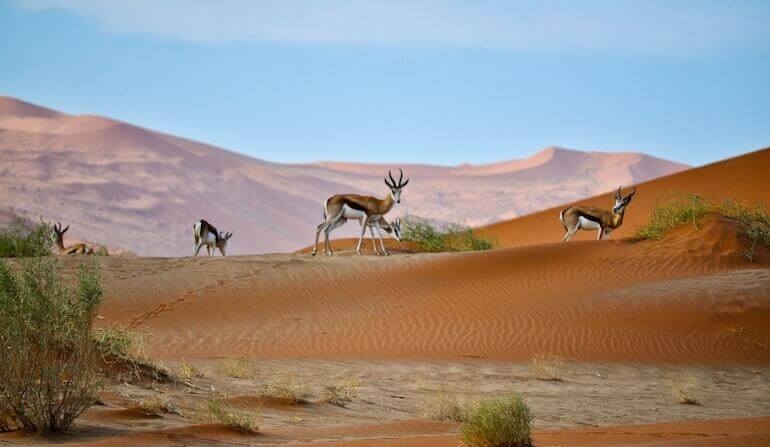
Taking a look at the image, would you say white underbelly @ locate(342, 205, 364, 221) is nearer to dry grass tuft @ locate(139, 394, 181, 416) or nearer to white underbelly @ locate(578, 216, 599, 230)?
white underbelly @ locate(578, 216, 599, 230)

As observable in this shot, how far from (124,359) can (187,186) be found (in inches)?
3894

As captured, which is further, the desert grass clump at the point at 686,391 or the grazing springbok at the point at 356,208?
the grazing springbok at the point at 356,208

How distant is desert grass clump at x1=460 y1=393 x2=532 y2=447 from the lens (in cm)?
850

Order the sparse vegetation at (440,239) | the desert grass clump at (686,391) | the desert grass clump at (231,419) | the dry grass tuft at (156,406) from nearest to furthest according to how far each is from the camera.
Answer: the desert grass clump at (231,419) → the dry grass tuft at (156,406) → the desert grass clump at (686,391) → the sparse vegetation at (440,239)

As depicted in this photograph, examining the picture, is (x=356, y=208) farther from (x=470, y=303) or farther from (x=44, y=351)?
(x=44, y=351)

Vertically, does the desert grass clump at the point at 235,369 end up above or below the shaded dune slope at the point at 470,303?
below

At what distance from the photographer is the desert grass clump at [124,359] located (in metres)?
12.2

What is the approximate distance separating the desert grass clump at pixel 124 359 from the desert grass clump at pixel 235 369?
1466mm

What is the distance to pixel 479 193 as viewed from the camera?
463ft

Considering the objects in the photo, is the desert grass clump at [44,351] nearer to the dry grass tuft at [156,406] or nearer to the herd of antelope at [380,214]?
the dry grass tuft at [156,406]

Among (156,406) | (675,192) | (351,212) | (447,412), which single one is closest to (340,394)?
(447,412)

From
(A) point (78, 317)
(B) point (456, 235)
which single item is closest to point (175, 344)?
(A) point (78, 317)

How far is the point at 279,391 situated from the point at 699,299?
12.0m

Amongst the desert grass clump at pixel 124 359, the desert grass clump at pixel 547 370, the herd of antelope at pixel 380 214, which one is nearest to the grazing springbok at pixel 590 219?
the herd of antelope at pixel 380 214
